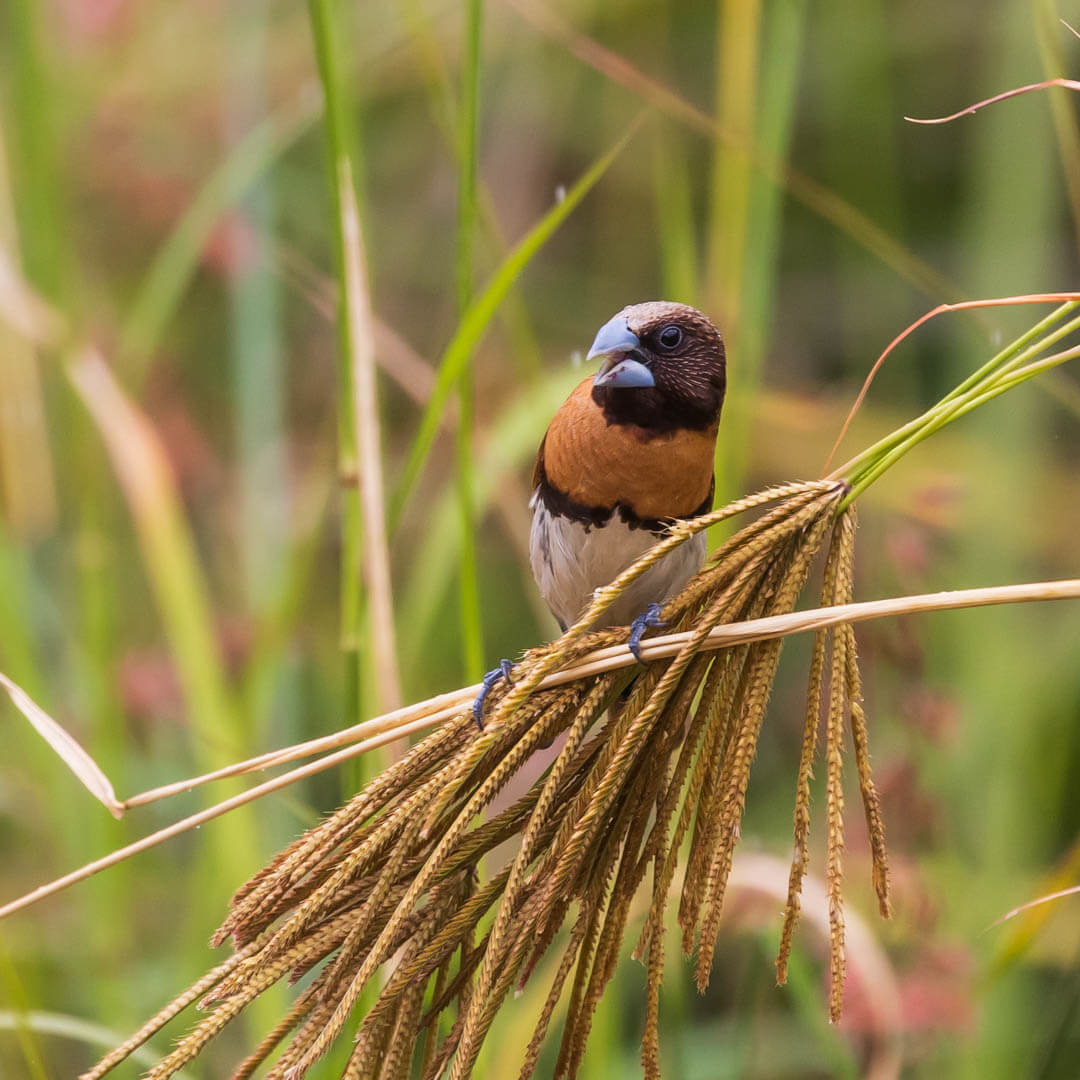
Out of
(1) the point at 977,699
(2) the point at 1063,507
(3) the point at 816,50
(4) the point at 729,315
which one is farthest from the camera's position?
(3) the point at 816,50

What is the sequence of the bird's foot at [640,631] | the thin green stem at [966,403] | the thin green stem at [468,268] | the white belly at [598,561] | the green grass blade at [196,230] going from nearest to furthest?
the thin green stem at [966,403] < the bird's foot at [640,631] < the thin green stem at [468,268] < the white belly at [598,561] < the green grass blade at [196,230]

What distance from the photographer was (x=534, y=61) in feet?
10.7

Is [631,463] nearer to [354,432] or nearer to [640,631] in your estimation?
[354,432]

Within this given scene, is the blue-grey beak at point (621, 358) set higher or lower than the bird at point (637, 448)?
higher

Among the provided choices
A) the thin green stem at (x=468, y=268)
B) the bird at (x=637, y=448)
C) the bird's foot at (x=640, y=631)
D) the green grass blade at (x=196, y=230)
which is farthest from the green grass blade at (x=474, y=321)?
the green grass blade at (x=196, y=230)

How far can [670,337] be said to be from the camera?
1.33 metres

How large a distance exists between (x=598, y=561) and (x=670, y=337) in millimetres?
301

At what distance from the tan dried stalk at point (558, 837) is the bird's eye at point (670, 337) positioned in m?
0.49

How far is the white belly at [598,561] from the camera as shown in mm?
1471

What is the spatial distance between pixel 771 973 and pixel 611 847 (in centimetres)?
84

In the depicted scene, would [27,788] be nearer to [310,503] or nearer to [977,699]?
[310,503]

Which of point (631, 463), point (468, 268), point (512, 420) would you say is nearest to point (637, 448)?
point (631, 463)

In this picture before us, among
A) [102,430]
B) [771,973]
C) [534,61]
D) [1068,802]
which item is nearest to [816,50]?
[534,61]

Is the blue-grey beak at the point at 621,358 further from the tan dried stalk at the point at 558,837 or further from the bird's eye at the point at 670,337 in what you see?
the tan dried stalk at the point at 558,837
